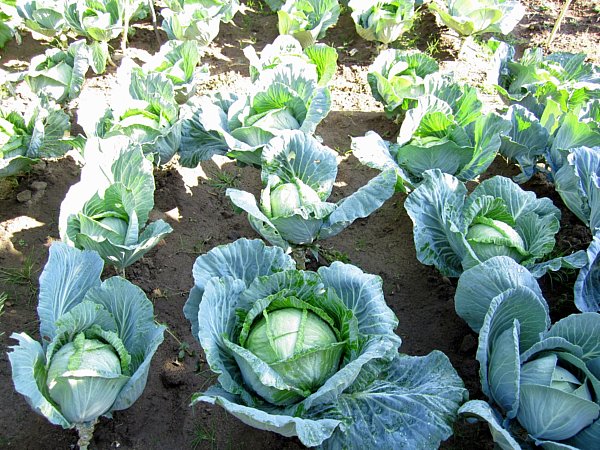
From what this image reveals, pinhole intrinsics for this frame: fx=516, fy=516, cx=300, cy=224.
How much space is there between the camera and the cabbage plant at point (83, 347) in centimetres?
245

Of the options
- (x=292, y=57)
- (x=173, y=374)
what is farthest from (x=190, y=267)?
(x=292, y=57)

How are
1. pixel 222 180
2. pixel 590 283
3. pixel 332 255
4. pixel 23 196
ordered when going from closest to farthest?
pixel 590 283, pixel 332 255, pixel 23 196, pixel 222 180

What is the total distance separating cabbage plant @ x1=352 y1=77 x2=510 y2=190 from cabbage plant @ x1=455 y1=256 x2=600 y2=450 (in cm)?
135

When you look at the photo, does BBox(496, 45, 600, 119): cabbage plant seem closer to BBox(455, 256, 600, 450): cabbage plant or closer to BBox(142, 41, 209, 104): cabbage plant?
BBox(455, 256, 600, 450): cabbage plant

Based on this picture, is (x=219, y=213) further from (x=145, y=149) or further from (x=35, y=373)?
(x=35, y=373)

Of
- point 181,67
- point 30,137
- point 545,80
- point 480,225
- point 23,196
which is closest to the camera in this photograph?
point 480,225

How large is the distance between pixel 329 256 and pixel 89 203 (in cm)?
183

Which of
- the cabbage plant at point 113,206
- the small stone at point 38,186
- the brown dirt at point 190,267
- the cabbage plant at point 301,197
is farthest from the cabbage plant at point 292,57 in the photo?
the small stone at point 38,186

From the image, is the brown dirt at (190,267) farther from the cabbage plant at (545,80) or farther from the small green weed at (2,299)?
the cabbage plant at (545,80)

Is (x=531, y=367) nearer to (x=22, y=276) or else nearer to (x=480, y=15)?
(x=22, y=276)

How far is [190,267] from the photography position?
4055 mm

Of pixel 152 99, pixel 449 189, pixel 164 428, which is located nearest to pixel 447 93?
pixel 449 189

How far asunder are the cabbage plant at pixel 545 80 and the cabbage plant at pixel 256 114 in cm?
186

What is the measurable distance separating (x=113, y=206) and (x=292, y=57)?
236cm
